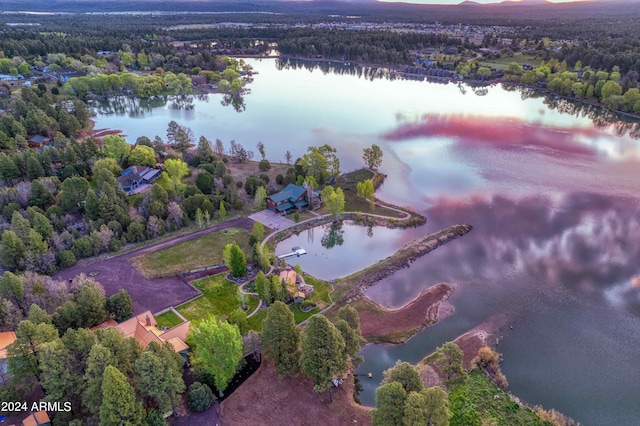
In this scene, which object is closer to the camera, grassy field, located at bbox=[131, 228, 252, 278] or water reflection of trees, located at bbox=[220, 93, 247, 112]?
grassy field, located at bbox=[131, 228, 252, 278]

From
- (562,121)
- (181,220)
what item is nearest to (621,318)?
(181,220)

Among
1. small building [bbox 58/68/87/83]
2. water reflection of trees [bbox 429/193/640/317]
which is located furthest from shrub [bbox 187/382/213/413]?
small building [bbox 58/68/87/83]

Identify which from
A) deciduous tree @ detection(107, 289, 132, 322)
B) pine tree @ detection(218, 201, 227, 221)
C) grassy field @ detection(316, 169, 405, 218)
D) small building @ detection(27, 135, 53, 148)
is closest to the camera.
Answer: deciduous tree @ detection(107, 289, 132, 322)

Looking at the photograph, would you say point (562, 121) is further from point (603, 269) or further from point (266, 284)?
point (266, 284)

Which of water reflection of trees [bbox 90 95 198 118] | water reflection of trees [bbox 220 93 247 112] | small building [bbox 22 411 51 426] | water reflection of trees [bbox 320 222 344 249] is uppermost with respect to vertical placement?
small building [bbox 22 411 51 426]

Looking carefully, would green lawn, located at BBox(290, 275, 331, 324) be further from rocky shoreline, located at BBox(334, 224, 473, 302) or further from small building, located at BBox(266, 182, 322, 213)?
small building, located at BBox(266, 182, 322, 213)
